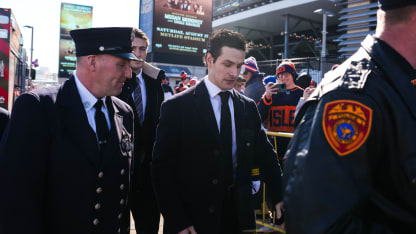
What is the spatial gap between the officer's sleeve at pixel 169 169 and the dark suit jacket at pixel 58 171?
0.98 ft

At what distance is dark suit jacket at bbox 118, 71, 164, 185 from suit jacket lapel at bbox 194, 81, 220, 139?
3.62ft

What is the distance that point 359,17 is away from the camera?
A: 54.1 feet

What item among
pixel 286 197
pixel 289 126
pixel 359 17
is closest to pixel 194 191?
pixel 286 197

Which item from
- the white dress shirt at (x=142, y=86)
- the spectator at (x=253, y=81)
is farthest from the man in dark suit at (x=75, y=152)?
the spectator at (x=253, y=81)

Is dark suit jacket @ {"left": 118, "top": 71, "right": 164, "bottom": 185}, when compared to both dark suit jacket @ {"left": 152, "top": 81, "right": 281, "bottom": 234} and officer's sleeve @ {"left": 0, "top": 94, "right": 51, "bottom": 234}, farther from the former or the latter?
officer's sleeve @ {"left": 0, "top": 94, "right": 51, "bottom": 234}

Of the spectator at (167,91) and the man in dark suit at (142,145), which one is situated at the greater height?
the spectator at (167,91)

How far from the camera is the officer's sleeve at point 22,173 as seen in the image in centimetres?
173

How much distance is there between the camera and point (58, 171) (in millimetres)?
1887

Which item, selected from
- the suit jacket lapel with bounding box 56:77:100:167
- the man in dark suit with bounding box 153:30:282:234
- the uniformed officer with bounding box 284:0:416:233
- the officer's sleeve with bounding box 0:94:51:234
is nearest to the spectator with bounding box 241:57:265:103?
the man in dark suit with bounding box 153:30:282:234

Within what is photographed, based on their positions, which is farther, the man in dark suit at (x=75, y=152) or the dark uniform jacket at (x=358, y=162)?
the man in dark suit at (x=75, y=152)

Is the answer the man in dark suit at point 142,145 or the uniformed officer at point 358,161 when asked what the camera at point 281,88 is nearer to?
the man in dark suit at point 142,145

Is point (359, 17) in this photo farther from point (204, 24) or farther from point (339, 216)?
point (339, 216)

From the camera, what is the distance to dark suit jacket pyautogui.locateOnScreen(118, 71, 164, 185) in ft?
11.5

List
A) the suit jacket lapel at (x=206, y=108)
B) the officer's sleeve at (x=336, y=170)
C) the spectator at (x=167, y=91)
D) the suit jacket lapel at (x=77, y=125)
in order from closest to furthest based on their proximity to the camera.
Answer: the officer's sleeve at (x=336, y=170) → the suit jacket lapel at (x=77, y=125) → the suit jacket lapel at (x=206, y=108) → the spectator at (x=167, y=91)
